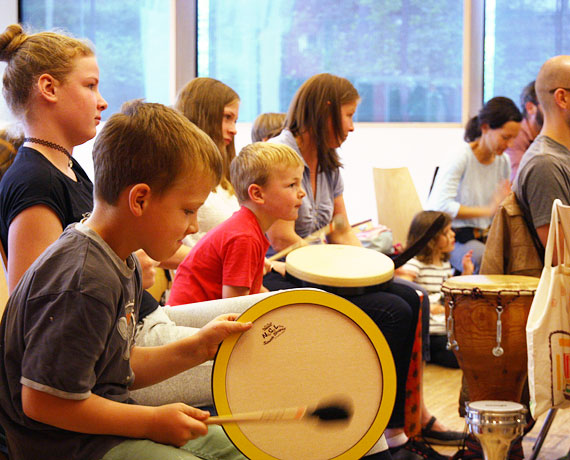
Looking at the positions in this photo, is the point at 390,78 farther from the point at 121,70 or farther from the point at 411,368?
the point at 411,368

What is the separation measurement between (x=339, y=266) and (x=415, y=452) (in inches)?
29.0

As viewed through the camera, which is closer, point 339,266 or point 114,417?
point 114,417

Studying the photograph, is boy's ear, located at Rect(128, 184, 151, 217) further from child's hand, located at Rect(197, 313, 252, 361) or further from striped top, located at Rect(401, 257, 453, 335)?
striped top, located at Rect(401, 257, 453, 335)

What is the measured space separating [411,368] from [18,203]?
170cm

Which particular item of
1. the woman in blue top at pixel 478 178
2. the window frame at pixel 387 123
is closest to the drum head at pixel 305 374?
the woman in blue top at pixel 478 178

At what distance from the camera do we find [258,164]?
2.50 meters

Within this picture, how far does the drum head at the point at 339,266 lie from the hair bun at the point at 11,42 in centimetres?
112

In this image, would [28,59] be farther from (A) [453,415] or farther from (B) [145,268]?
(A) [453,415]

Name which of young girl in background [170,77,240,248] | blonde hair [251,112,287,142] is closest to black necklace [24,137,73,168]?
young girl in background [170,77,240,248]

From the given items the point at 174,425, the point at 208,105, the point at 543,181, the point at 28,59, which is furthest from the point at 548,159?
the point at 174,425

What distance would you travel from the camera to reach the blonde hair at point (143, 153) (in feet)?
4.27

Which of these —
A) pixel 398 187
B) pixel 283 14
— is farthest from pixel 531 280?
pixel 283 14

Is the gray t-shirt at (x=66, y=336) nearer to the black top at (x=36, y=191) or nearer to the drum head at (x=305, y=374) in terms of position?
the drum head at (x=305, y=374)

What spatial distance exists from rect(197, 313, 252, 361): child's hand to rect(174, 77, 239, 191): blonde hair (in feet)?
4.93
